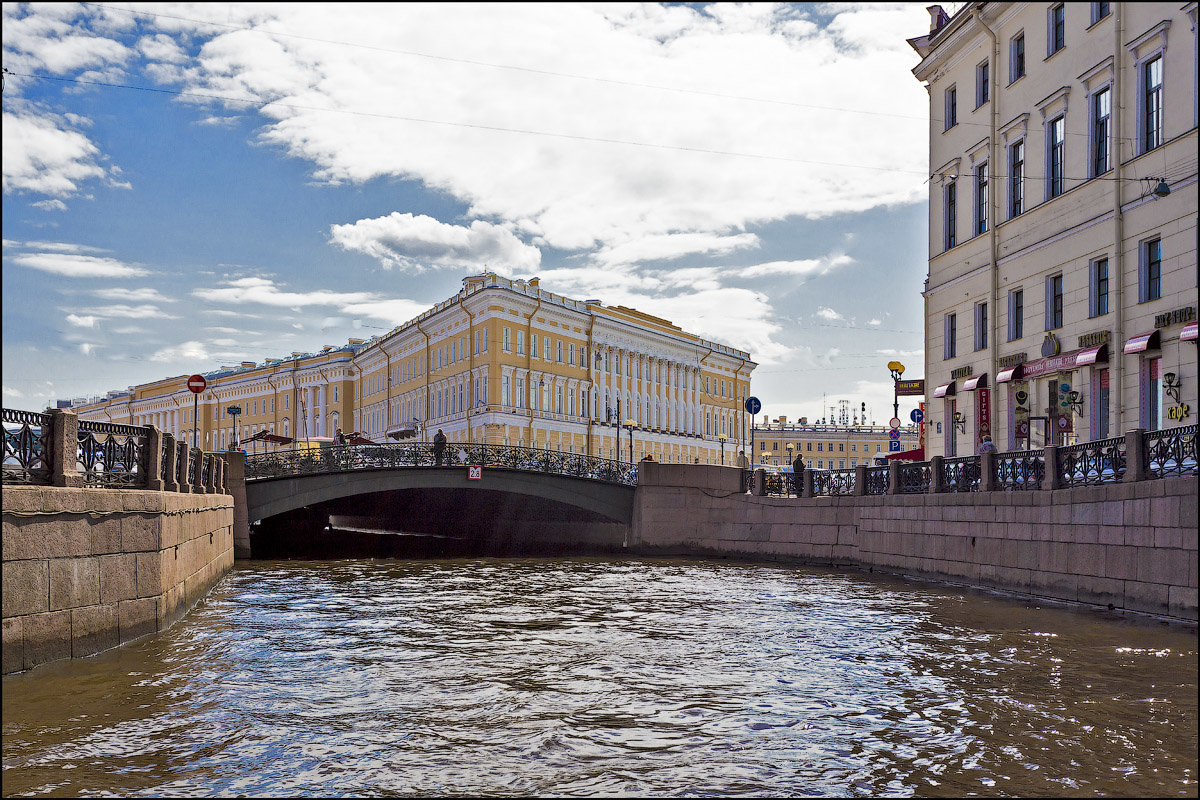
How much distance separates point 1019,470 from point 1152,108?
9.86m

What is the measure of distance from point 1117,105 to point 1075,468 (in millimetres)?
8570

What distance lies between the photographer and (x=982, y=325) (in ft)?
80.5

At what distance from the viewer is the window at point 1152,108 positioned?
7.86 metres

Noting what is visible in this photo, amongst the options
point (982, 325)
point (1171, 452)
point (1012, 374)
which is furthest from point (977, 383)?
point (1171, 452)

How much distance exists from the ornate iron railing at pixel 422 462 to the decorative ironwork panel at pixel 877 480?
8.50m

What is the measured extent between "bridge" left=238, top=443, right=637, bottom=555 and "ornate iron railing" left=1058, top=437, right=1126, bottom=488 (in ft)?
50.8

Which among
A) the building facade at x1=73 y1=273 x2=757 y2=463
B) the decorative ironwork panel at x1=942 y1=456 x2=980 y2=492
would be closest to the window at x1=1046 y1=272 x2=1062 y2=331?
the decorative ironwork panel at x1=942 y1=456 x2=980 y2=492

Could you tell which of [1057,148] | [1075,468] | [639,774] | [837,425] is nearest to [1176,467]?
[1075,468]

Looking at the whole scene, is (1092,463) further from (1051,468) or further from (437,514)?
(437,514)

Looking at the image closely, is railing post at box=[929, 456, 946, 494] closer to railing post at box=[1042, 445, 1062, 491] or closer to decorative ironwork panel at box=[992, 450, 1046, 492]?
decorative ironwork panel at box=[992, 450, 1046, 492]

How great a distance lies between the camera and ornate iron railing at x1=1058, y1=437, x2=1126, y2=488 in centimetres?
1422

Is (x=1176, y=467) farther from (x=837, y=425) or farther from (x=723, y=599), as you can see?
(x=837, y=425)

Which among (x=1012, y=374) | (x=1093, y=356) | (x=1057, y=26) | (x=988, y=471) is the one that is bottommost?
(x=988, y=471)

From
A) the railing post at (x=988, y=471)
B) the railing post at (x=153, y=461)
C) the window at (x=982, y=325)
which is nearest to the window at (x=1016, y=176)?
the railing post at (x=988, y=471)
